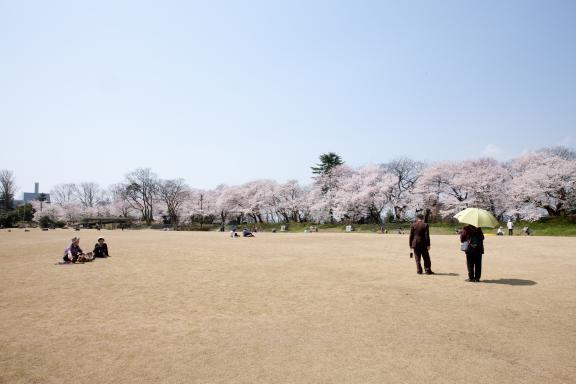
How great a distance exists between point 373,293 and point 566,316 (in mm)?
3525

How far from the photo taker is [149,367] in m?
4.28

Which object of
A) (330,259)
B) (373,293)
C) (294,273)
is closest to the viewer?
(373,293)

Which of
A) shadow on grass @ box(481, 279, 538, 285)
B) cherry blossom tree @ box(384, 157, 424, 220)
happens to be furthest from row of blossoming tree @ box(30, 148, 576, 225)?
shadow on grass @ box(481, 279, 538, 285)

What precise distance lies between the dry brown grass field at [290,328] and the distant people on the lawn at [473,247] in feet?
1.53

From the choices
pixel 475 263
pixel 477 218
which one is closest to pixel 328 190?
pixel 475 263

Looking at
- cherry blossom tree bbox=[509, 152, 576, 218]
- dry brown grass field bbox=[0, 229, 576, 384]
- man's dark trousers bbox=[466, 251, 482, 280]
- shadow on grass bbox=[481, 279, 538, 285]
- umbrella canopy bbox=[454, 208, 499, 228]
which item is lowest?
shadow on grass bbox=[481, 279, 538, 285]

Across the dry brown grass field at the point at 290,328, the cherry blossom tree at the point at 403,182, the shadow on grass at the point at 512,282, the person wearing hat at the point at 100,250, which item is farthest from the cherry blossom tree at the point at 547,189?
the person wearing hat at the point at 100,250

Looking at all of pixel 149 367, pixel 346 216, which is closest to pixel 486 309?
pixel 149 367

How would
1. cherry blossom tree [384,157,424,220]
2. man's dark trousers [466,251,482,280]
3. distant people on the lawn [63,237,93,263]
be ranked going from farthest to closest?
cherry blossom tree [384,157,424,220] → distant people on the lawn [63,237,93,263] → man's dark trousers [466,251,482,280]

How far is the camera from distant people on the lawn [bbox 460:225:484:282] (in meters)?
9.29

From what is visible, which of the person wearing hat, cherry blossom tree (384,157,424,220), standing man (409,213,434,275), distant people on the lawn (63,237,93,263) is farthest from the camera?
cherry blossom tree (384,157,424,220)

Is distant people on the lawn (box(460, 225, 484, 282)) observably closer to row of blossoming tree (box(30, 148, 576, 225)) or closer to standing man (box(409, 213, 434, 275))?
standing man (box(409, 213, 434, 275))

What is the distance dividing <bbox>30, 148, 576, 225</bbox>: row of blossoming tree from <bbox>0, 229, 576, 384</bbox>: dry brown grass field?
40.6 metres

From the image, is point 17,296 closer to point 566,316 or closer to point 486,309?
point 486,309
